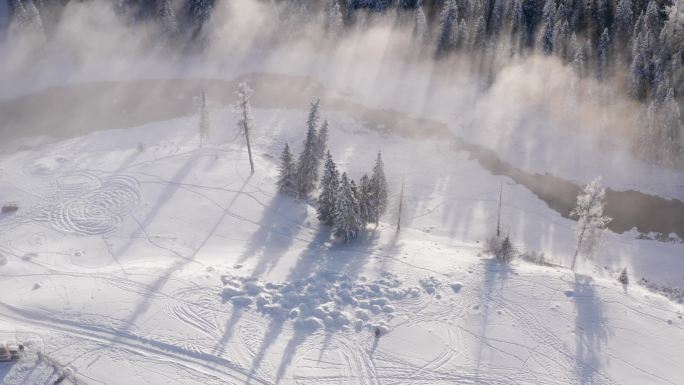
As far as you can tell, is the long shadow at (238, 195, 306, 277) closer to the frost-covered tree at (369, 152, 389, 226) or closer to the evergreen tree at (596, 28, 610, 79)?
the frost-covered tree at (369, 152, 389, 226)

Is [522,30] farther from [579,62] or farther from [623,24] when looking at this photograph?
[623,24]

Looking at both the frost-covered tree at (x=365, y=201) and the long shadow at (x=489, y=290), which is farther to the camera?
the frost-covered tree at (x=365, y=201)

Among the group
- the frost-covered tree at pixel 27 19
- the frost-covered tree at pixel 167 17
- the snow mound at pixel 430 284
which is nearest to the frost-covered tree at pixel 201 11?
the frost-covered tree at pixel 167 17

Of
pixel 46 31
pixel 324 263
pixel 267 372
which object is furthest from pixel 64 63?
pixel 267 372

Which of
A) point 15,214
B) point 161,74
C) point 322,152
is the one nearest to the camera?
point 15,214

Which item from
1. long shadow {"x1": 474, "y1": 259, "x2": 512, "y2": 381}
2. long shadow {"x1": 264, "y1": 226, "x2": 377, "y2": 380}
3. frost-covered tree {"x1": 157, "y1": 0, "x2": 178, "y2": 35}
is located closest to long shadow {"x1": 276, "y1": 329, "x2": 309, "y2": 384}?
long shadow {"x1": 264, "y1": 226, "x2": 377, "y2": 380}

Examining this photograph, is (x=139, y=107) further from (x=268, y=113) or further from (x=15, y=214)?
(x=15, y=214)

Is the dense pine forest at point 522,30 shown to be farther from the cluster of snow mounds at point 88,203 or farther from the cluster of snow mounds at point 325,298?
the cluster of snow mounds at point 325,298
